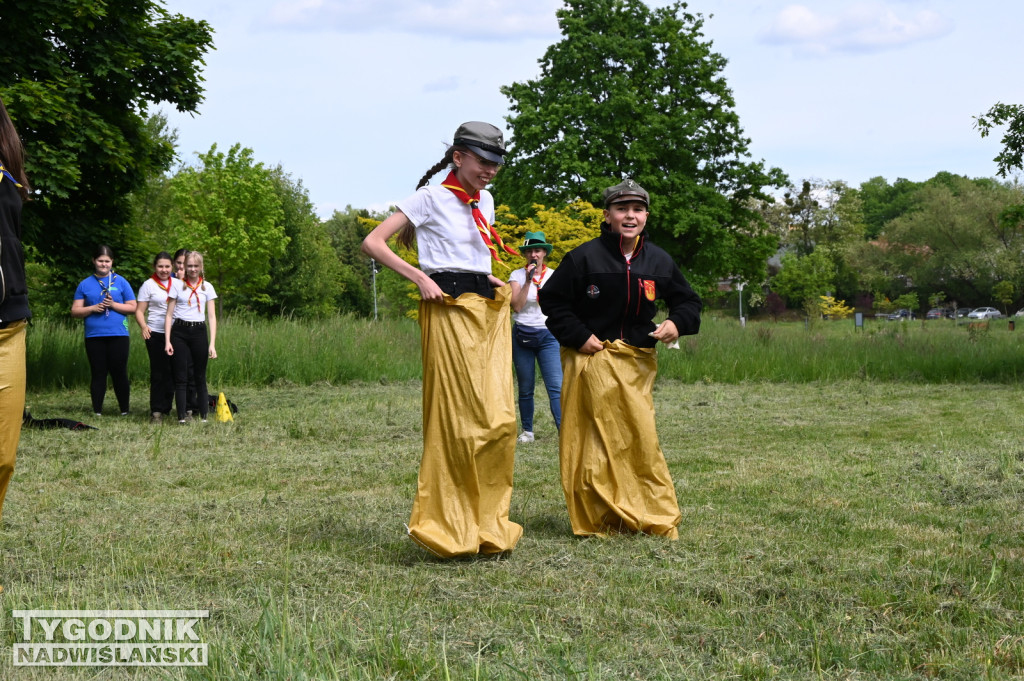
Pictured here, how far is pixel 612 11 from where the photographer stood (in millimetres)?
37688

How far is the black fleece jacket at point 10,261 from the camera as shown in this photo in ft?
14.2

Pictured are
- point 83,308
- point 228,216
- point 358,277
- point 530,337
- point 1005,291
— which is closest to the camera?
point 530,337

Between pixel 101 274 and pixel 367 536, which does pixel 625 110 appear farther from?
pixel 367 536

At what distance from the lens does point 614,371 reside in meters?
5.77

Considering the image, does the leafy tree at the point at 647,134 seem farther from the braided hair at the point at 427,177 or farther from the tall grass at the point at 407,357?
the braided hair at the point at 427,177

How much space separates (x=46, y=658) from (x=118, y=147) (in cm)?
1225

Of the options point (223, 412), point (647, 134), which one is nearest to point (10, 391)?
point (223, 412)

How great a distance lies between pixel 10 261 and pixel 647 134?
108ft

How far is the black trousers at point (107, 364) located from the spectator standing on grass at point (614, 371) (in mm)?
8678

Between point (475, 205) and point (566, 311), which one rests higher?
point (475, 205)

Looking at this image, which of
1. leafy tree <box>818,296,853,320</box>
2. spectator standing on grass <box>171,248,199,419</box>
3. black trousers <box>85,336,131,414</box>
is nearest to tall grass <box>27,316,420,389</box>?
black trousers <box>85,336,131,414</box>

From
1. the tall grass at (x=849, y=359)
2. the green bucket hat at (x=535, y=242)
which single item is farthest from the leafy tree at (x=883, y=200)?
the green bucket hat at (x=535, y=242)

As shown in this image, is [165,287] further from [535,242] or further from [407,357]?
[407,357]

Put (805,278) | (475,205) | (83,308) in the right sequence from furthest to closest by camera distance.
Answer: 1. (805,278)
2. (83,308)
3. (475,205)
